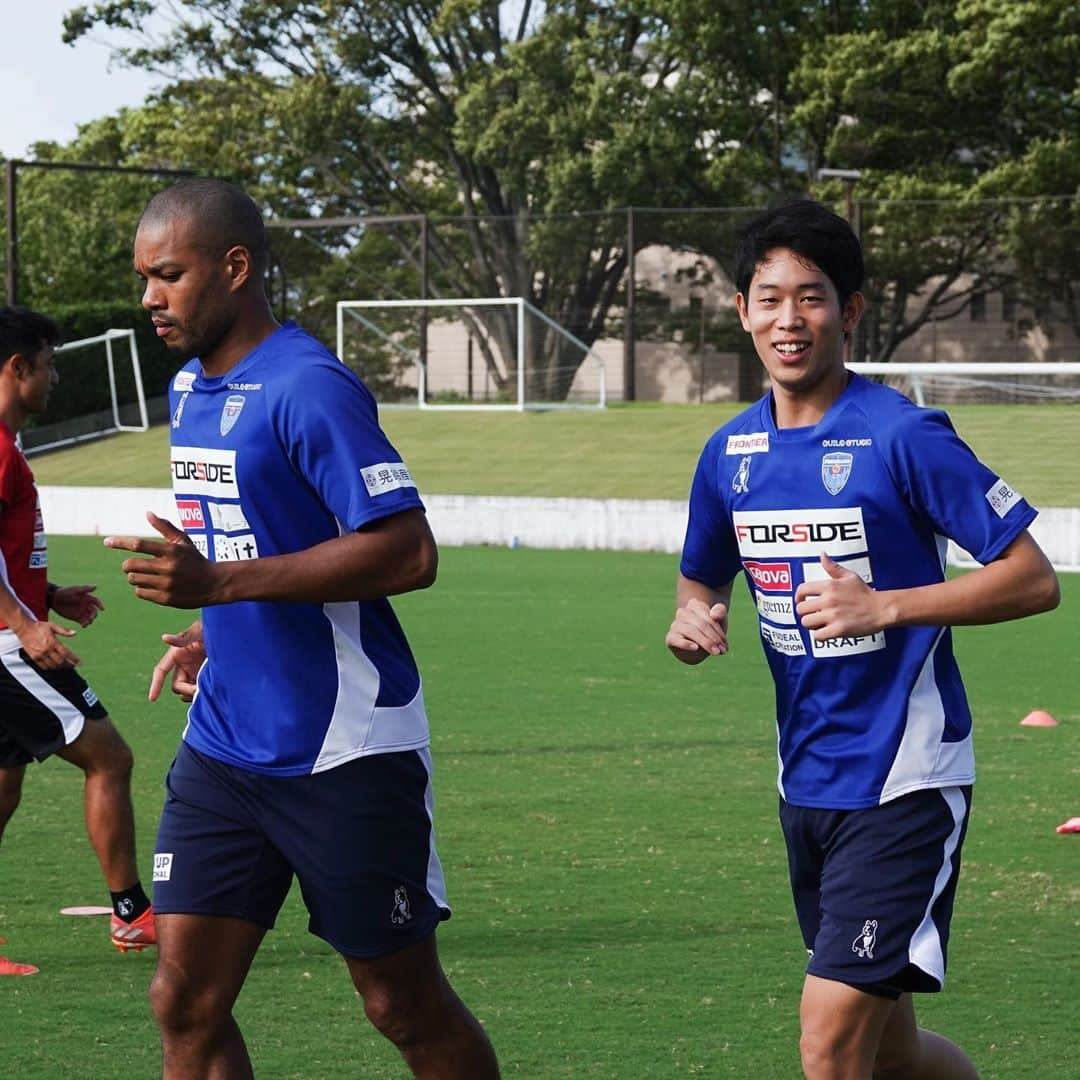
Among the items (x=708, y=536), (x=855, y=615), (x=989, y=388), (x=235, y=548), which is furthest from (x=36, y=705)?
(x=989, y=388)

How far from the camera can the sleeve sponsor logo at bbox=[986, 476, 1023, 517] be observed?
3719mm

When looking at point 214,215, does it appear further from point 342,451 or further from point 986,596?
point 986,596

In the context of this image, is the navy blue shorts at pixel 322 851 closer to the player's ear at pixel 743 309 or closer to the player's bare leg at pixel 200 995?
the player's bare leg at pixel 200 995

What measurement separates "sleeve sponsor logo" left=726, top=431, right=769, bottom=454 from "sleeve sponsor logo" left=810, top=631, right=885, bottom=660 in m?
0.40

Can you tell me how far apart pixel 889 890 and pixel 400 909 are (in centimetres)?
93

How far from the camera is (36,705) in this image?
20.1ft

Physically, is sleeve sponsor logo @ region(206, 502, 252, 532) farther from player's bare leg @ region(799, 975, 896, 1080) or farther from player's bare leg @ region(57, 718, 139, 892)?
player's bare leg @ region(57, 718, 139, 892)

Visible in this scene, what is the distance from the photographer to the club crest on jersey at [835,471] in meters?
3.80

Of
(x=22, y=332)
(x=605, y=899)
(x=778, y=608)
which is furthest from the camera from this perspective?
(x=605, y=899)

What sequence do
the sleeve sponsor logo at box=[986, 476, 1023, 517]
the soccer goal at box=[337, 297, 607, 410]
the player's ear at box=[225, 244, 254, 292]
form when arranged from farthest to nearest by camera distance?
the soccer goal at box=[337, 297, 607, 410], the player's ear at box=[225, 244, 254, 292], the sleeve sponsor logo at box=[986, 476, 1023, 517]

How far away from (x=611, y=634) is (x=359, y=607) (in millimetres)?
10792

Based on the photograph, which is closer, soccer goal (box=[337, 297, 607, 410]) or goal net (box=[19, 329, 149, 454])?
soccer goal (box=[337, 297, 607, 410])

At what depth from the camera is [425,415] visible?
3175cm

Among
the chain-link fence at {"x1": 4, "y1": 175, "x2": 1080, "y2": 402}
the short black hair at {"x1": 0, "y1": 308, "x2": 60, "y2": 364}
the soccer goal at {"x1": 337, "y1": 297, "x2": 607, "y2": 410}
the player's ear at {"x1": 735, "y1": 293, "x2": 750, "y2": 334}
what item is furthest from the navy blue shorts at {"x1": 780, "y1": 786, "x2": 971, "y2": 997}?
the soccer goal at {"x1": 337, "y1": 297, "x2": 607, "y2": 410}
